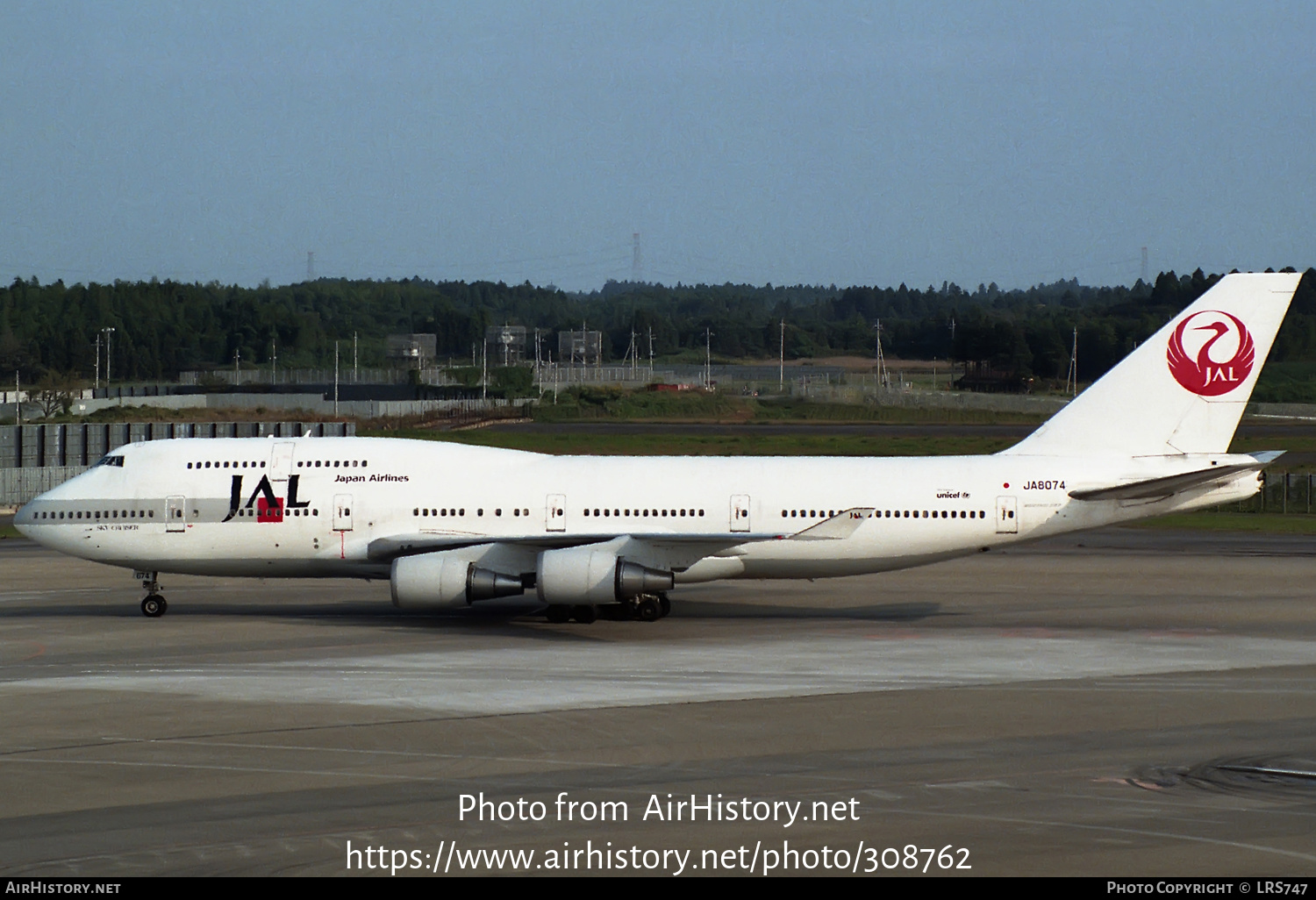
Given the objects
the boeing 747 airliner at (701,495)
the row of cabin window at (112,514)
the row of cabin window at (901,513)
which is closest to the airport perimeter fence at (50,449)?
the row of cabin window at (112,514)

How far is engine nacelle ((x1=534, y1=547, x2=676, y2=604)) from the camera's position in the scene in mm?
31328

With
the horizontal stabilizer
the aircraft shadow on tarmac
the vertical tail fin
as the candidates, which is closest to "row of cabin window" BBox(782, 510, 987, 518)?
the horizontal stabilizer

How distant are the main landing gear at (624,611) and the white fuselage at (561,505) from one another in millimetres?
1178

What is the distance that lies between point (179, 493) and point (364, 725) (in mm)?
14643

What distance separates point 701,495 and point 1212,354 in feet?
42.7

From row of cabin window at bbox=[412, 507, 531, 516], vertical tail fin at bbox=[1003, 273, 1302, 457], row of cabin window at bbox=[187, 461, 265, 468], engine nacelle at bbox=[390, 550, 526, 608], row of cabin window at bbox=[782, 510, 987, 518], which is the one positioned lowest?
engine nacelle at bbox=[390, 550, 526, 608]

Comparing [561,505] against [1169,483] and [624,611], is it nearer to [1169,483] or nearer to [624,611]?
[624,611]

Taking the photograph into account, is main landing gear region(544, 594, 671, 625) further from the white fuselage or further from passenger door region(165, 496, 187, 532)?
passenger door region(165, 496, 187, 532)

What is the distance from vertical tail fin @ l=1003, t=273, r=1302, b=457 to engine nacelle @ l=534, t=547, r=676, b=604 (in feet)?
36.2

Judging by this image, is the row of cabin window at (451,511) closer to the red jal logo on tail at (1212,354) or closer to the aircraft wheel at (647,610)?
the aircraft wheel at (647,610)

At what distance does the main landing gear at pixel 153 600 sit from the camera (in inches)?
1372

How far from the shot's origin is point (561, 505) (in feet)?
112

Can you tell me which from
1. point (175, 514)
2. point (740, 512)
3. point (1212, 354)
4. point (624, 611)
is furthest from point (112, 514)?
point (1212, 354)

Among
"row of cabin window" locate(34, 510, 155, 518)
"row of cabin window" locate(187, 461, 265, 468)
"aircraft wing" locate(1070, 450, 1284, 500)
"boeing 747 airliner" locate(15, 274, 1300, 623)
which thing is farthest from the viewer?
"row of cabin window" locate(187, 461, 265, 468)
